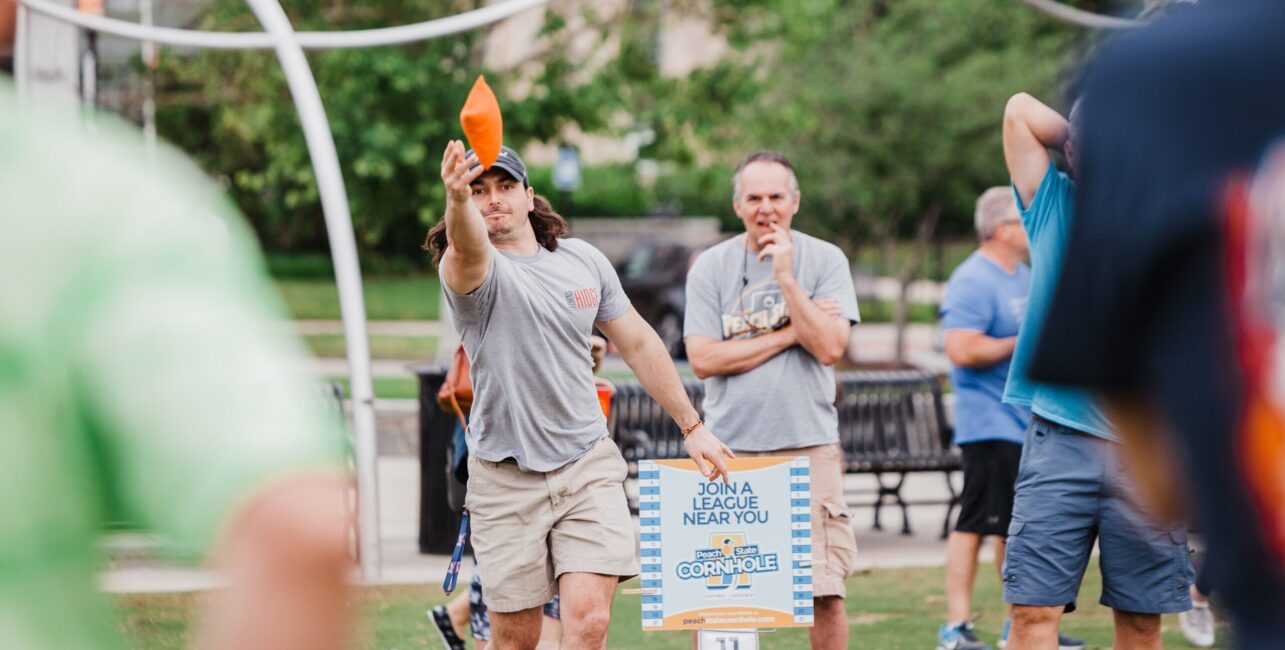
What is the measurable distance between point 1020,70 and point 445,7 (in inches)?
362

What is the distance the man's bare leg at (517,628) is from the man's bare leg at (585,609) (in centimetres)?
12

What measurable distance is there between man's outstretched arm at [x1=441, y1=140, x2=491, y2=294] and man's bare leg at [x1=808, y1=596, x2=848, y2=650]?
75.9 inches

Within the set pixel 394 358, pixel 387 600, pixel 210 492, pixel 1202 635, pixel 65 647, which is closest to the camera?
pixel 210 492

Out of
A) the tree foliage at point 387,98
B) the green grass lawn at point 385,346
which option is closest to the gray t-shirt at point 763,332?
the tree foliage at point 387,98

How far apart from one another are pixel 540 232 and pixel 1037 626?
2.03 meters

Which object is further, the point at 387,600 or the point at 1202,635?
the point at 387,600

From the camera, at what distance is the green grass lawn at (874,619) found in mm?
7191

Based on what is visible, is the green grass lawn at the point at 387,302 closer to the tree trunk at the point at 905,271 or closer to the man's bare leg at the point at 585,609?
the tree trunk at the point at 905,271

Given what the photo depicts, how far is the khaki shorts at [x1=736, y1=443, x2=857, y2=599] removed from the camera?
5914 millimetres

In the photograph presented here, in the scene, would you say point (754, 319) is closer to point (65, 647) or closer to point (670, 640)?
point (670, 640)

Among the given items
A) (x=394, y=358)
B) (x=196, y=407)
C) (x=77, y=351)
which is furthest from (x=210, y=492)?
(x=394, y=358)

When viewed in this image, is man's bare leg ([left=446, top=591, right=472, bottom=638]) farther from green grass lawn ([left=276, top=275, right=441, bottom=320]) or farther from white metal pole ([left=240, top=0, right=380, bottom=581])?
green grass lawn ([left=276, top=275, right=441, bottom=320])

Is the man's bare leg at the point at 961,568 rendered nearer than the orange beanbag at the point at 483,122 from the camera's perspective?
No

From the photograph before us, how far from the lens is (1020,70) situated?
72.6ft
